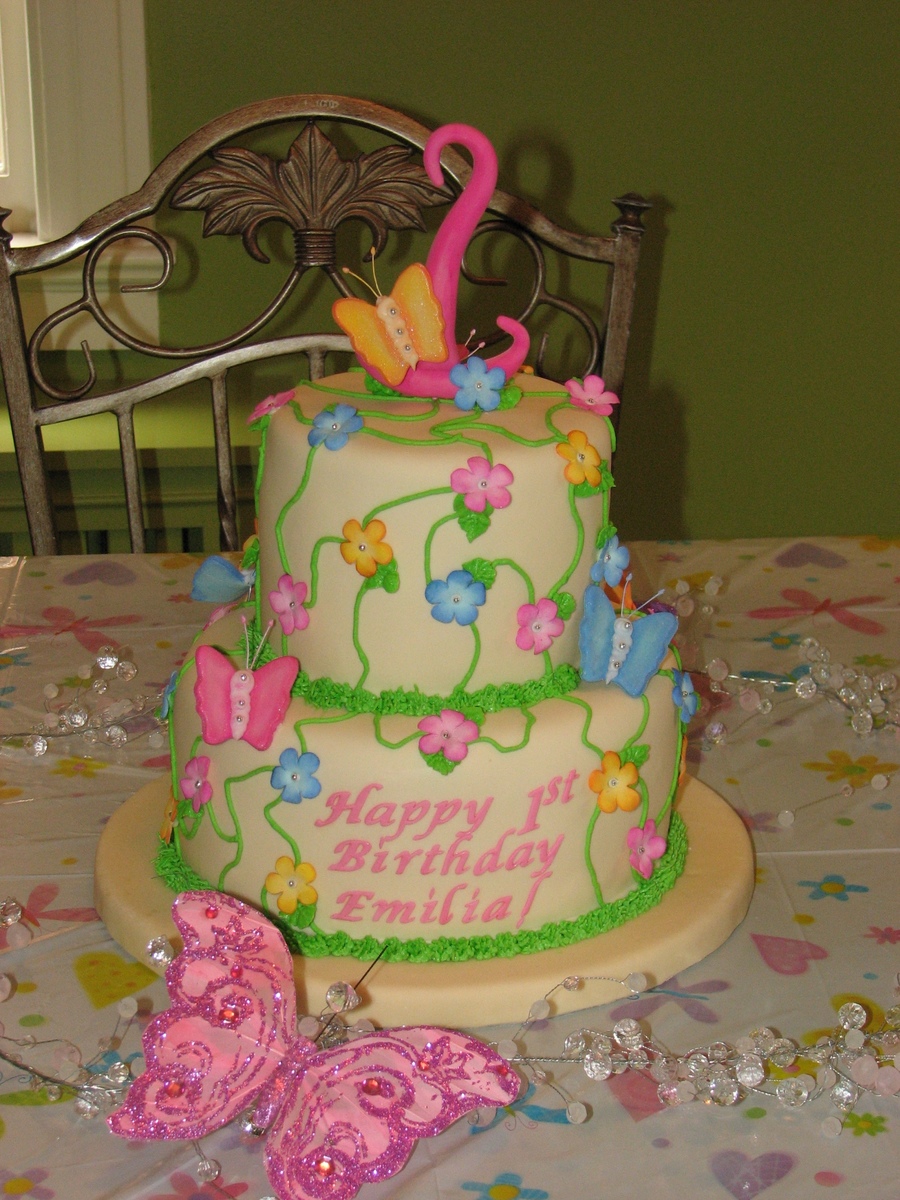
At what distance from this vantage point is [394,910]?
108cm

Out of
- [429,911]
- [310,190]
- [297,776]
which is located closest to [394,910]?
[429,911]

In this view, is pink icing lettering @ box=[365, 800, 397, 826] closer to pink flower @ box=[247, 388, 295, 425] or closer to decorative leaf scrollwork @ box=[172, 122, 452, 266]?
pink flower @ box=[247, 388, 295, 425]

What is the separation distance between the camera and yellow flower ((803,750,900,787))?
56.2 inches

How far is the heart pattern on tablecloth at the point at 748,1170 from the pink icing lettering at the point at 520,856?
0.26 meters

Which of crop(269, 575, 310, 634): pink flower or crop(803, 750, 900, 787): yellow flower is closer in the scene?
crop(269, 575, 310, 634): pink flower

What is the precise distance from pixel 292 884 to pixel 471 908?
14 cm

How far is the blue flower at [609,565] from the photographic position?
1.12 meters

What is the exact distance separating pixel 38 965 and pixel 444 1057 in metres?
0.39

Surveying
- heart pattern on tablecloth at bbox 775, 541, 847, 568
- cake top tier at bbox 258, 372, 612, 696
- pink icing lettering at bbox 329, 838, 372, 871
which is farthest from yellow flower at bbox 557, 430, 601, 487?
heart pattern on tablecloth at bbox 775, 541, 847, 568

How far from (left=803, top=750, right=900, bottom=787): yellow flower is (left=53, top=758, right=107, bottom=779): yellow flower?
0.76 meters

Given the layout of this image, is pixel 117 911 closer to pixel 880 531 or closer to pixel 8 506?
pixel 8 506

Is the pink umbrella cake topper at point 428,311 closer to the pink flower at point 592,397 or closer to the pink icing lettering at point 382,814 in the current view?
the pink flower at point 592,397

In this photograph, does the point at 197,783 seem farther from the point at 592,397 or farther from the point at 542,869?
the point at 592,397

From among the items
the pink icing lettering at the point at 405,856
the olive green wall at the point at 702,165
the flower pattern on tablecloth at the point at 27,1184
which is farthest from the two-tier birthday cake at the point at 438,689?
the olive green wall at the point at 702,165
